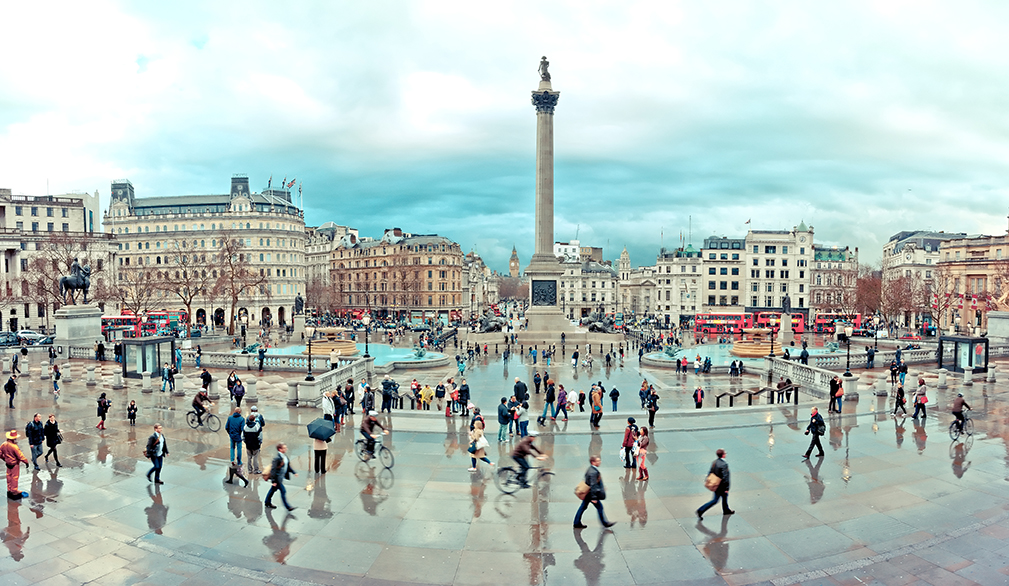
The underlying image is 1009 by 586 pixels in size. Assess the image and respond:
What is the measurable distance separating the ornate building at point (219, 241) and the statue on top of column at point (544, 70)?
162ft

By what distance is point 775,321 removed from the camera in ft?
232

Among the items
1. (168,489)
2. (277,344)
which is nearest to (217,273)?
(277,344)

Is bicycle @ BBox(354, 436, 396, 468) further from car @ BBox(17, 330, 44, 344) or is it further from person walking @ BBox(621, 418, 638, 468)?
car @ BBox(17, 330, 44, 344)

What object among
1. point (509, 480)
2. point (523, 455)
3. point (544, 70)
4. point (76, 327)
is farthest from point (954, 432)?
point (544, 70)

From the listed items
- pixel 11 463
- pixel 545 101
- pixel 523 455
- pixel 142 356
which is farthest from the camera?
pixel 545 101

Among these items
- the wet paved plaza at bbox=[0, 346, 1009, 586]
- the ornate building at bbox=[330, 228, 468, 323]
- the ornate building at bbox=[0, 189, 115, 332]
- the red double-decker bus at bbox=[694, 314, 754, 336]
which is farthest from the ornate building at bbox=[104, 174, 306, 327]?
the wet paved plaza at bbox=[0, 346, 1009, 586]

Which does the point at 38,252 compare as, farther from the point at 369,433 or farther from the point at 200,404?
the point at 369,433

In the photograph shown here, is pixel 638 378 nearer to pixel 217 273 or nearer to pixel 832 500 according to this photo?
pixel 832 500

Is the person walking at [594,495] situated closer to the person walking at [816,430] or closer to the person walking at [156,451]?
the person walking at [816,430]

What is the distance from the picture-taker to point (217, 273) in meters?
86.8

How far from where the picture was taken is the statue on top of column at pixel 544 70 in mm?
66463

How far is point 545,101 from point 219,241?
55651 mm

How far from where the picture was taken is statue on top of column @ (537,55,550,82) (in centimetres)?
6646

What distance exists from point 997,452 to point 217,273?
92364 millimetres
